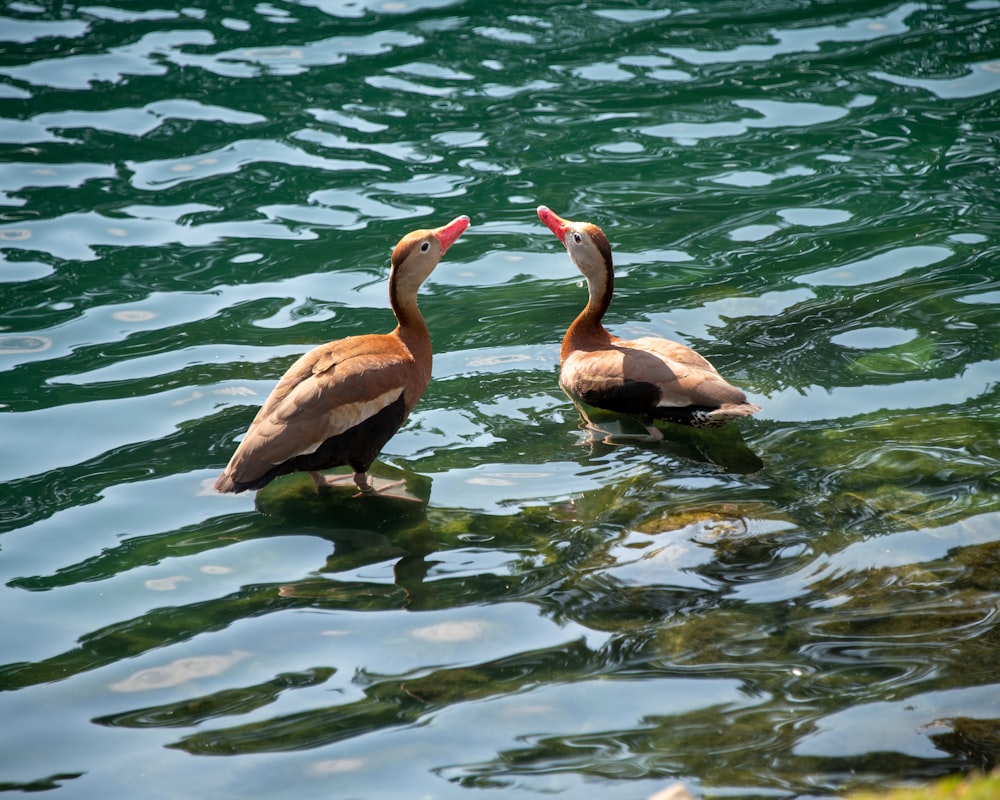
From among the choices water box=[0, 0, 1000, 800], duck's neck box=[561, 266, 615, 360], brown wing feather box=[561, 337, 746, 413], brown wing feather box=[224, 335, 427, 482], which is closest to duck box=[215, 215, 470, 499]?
brown wing feather box=[224, 335, 427, 482]

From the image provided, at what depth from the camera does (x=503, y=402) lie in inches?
264

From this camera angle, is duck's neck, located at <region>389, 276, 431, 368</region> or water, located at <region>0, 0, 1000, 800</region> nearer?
water, located at <region>0, 0, 1000, 800</region>

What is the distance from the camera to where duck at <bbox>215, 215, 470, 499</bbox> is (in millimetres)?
5434

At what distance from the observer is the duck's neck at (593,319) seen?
22.8 feet

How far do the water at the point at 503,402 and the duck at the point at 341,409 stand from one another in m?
0.33

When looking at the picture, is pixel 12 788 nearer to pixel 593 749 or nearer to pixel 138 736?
pixel 138 736

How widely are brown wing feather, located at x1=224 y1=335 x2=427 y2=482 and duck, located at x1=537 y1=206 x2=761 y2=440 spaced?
1.09 meters

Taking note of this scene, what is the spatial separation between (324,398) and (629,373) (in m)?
1.78

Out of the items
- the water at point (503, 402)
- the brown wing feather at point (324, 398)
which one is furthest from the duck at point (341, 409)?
the water at point (503, 402)

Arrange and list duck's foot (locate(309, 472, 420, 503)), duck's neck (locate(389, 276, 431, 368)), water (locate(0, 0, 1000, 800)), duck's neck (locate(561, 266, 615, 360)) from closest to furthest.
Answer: water (locate(0, 0, 1000, 800)) < duck's foot (locate(309, 472, 420, 503)) < duck's neck (locate(389, 276, 431, 368)) < duck's neck (locate(561, 266, 615, 360))

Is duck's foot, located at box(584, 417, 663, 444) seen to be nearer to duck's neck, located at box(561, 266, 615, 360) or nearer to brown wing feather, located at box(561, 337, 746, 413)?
brown wing feather, located at box(561, 337, 746, 413)

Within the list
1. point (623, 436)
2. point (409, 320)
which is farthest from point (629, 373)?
point (409, 320)

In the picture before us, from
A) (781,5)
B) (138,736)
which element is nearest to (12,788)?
(138,736)

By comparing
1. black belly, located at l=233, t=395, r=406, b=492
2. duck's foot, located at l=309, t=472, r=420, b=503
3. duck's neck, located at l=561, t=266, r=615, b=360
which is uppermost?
duck's neck, located at l=561, t=266, r=615, b=360
